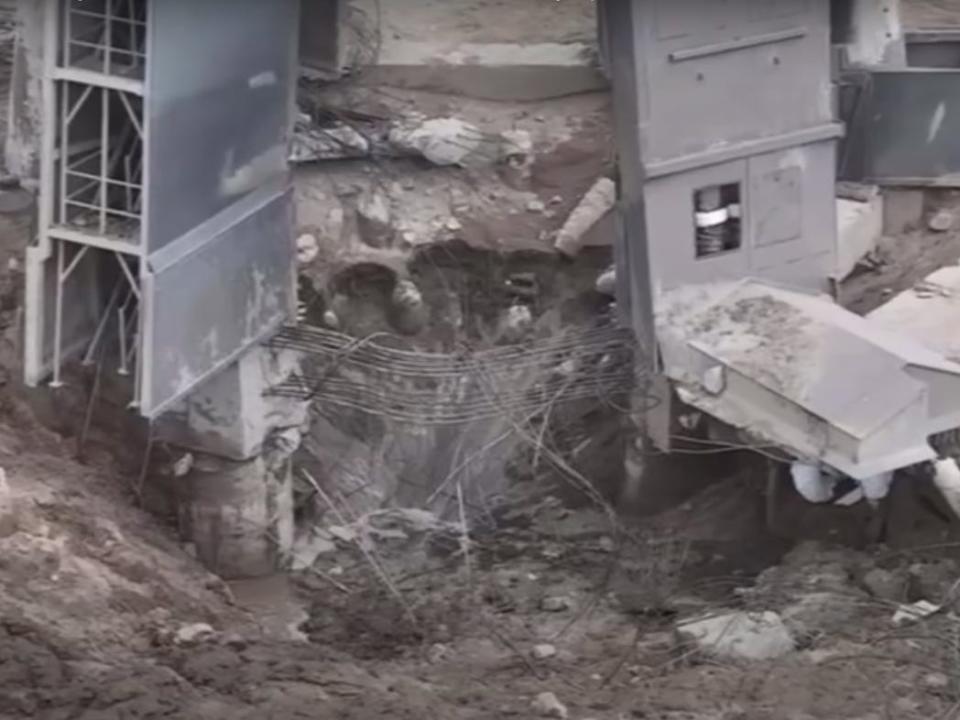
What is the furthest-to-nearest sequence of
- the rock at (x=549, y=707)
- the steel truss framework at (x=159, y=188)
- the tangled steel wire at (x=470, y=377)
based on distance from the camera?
the tangled steel wire at (x=470, y=377), the steel truss framework at (x=159, y=188), the rock at (x=549, y=707)

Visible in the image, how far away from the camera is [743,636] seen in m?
8.75

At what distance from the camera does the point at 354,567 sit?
35.1 feet

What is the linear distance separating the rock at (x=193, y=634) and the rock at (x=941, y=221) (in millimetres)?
5435

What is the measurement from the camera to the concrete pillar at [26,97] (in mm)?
9656

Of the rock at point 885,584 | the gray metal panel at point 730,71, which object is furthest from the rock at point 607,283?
the rock at point 885,584

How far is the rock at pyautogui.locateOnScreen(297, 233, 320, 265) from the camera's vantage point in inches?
467

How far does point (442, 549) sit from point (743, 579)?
1657 mm

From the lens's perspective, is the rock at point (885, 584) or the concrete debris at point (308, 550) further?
the concrete debris at point (308, 550)

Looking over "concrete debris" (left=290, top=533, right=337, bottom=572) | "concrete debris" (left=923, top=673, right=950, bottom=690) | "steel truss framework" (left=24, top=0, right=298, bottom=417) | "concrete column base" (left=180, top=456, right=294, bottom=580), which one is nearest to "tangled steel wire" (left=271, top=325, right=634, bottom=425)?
"concrete column base" (left=180, top=456, right=294, bottom=580)

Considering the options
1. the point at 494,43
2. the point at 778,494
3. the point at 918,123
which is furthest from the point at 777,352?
the point at 494,43

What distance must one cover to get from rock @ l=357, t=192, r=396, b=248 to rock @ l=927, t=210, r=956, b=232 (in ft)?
10.5

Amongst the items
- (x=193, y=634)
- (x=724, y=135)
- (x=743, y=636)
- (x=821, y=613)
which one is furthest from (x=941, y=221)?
(x=193, y=634)

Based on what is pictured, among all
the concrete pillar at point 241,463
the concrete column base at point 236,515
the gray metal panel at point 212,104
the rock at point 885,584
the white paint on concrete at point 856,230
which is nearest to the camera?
the gray metal panel at point 212,104

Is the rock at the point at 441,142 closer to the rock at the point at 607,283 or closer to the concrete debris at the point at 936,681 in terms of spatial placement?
the rock at the point at 607,283
